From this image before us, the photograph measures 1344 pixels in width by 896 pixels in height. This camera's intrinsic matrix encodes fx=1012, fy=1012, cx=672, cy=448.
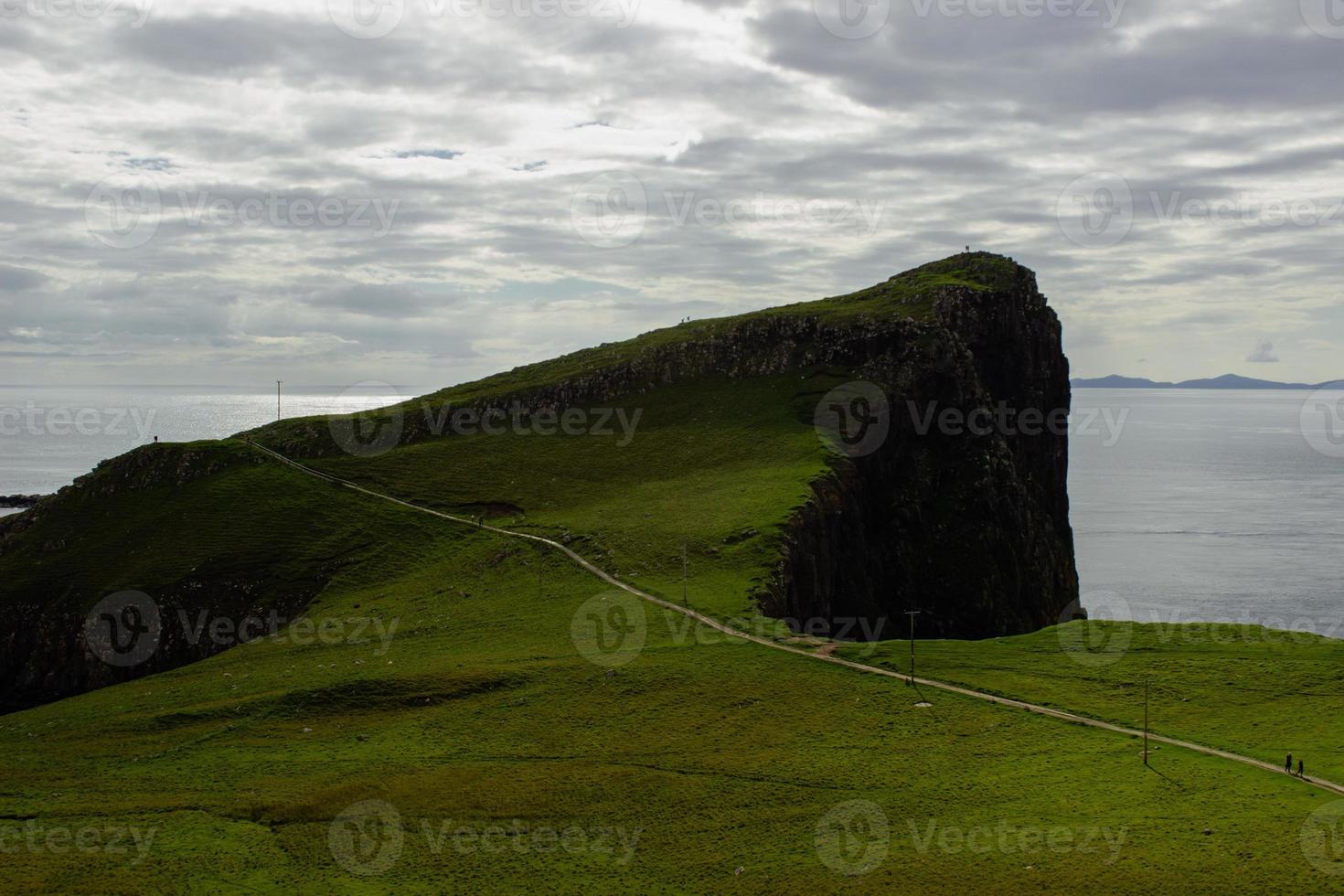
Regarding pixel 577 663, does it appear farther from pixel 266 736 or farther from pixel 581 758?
pixel 266 736

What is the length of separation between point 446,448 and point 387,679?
65.1 m

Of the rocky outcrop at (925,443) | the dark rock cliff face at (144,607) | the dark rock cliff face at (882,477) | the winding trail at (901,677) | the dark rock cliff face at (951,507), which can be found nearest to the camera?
the winding trail at (901,677)

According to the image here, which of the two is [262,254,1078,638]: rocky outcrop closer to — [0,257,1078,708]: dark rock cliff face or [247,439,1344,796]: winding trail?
[0,257,1078,708]: dark rock cliff face

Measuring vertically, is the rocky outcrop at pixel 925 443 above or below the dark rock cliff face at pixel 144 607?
above

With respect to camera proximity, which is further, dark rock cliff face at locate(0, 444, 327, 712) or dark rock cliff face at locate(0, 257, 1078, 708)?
dark rock cliff face at locate(0, 257, 1078, 708)

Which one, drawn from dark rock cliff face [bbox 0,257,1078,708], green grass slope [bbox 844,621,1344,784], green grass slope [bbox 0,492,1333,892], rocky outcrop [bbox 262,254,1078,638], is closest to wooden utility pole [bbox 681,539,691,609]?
green grass slope [bbox 0,492,1333,892]

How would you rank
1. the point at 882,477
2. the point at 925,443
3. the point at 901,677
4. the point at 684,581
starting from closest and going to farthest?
1. the point at 901,677
2. the point at 684,581
3. the point at 882,477
4. the point at 925,443

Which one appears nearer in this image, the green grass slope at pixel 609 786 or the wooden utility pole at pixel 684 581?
the green grass slope at pixel 609 786

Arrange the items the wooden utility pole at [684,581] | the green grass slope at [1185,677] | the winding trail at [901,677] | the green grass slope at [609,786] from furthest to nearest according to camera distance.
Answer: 1. the wooden utility pole at [684,581]
2. the green grass slope at [1185,677]
3. the winding trail at [901,677]
4. the green grass slope at [609,786]

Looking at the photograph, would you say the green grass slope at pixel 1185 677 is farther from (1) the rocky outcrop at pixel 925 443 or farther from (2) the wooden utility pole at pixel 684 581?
(1) the rocky outcrop at pixel 925 443

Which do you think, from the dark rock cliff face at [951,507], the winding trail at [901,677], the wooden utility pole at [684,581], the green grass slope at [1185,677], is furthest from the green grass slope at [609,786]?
the dark rock cliff face at [951,507]

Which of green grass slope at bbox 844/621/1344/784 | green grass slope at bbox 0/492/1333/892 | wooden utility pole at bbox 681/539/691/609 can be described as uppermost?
wooden utility pole at bbox 681/539/691/609

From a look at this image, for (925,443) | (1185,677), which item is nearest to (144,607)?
(925,443)

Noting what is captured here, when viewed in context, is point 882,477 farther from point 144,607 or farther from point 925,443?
point 144,607
